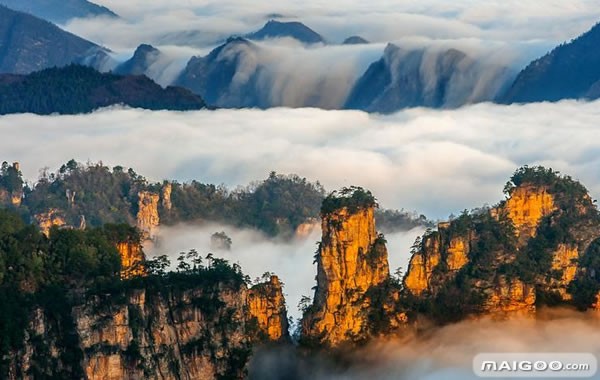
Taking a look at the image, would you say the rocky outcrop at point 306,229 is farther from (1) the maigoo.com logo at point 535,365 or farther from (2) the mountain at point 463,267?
(1) the maigoo.com logo at point 535,365

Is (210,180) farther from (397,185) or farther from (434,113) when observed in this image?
(434,113)

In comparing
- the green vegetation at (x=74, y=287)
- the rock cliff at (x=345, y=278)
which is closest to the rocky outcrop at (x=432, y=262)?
the rock cliff at (x=345, y=278)

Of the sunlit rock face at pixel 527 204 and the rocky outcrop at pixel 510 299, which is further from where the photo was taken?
the sunlit rock face at pixel 527 204

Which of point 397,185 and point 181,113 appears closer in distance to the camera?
point 397,185

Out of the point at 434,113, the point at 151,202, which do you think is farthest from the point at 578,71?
the point at 151,202

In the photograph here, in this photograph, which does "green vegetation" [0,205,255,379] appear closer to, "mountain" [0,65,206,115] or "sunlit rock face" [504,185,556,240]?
"sunlit rock face" [504,185,556,240]

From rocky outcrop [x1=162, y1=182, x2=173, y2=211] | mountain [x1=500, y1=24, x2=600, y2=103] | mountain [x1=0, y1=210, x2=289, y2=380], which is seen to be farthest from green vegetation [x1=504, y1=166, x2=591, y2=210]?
mountain [x1=500, y1=24, x2=600, y2=103]
